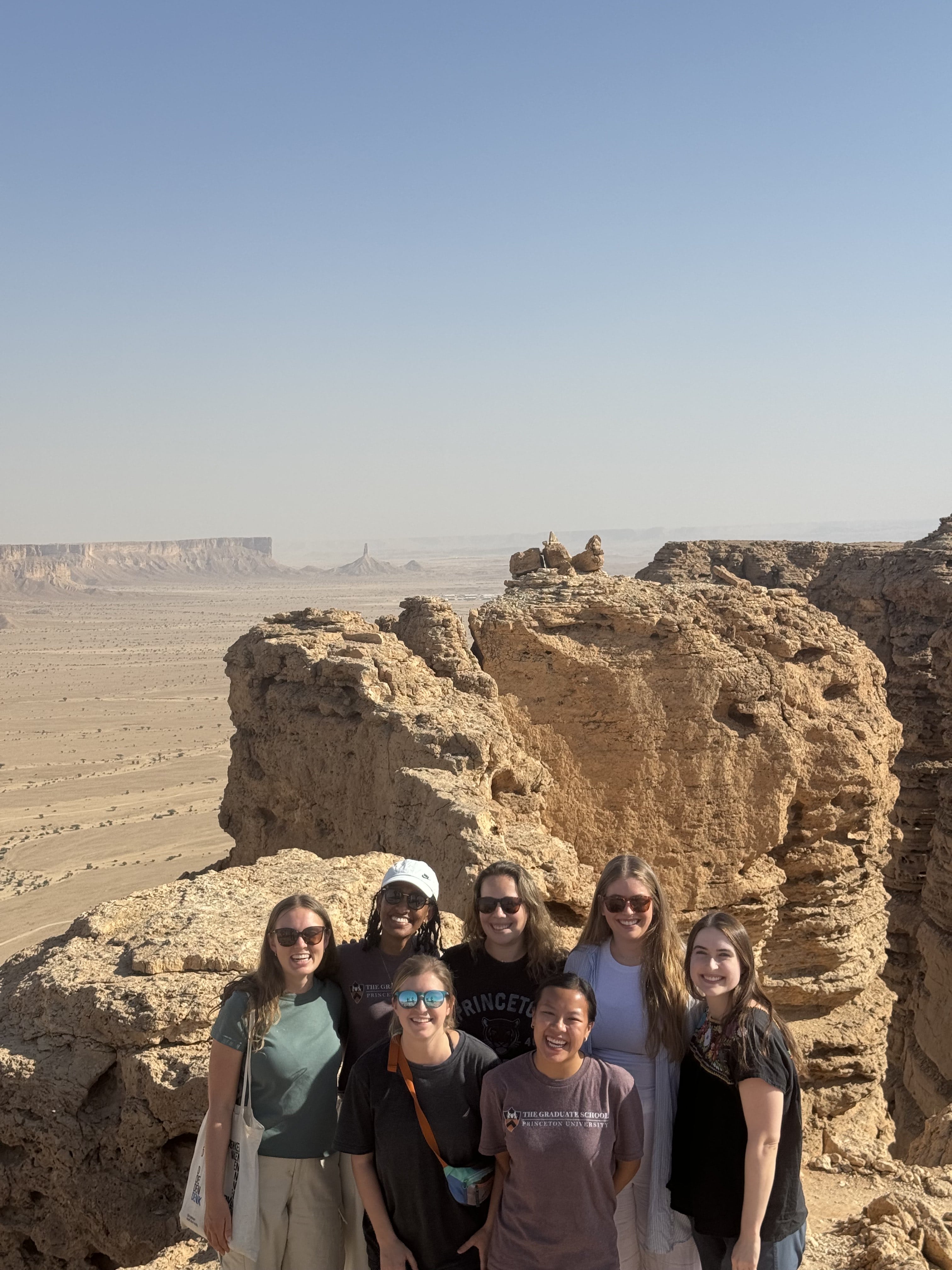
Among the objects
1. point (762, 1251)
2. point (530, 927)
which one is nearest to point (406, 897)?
point (530, 927)

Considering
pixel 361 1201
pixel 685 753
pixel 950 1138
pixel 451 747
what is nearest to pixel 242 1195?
pixel 361 1201

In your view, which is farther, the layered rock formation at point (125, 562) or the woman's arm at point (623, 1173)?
the layered rock formation at point (125, 562)

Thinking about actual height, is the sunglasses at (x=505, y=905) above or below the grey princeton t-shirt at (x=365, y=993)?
above

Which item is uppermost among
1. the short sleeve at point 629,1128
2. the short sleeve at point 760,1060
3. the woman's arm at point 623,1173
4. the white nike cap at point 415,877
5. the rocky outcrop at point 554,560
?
the rocky outcrop at point 554,560

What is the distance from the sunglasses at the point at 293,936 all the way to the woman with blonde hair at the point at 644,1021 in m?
0.88

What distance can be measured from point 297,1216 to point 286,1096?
443 millimetres

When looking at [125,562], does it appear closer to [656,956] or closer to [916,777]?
[916,777]

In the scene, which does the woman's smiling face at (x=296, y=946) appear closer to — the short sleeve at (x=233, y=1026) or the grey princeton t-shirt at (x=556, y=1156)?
the short sleeve at (x=233, y=1026)

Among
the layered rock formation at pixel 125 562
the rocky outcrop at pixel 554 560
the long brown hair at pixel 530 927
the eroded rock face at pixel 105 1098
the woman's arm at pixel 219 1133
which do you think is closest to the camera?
the woman's arm at pixel 219 1133

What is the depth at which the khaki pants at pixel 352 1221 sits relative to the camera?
11.6ft

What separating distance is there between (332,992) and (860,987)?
8678 mm

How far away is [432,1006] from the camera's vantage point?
122 inches

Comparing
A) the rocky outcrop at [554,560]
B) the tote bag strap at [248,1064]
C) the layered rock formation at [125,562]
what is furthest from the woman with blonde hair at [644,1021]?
the layered rock formation at [125,562]

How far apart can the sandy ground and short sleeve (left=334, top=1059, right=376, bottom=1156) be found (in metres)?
18.7
